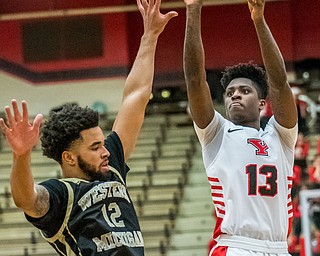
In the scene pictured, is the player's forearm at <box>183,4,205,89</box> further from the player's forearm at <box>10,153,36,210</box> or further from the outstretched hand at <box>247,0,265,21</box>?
the player's forearm at <box>10,153,36,210</box>

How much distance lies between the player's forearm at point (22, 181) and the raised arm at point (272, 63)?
174 cm

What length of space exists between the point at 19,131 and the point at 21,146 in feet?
0.27

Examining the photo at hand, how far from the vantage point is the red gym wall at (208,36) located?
17922mm

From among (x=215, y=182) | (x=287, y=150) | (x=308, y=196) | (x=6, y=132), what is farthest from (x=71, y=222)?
(x=308, y=196)

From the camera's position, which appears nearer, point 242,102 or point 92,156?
point 92,156

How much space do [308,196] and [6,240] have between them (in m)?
6.10

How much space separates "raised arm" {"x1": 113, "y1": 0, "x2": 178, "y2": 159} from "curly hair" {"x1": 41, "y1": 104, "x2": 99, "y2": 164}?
52 cm

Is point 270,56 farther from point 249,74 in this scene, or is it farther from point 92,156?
point 92,156

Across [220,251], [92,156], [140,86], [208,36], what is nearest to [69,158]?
[92,156]

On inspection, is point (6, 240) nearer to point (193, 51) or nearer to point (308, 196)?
point (308, 196)

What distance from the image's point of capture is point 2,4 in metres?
18.2

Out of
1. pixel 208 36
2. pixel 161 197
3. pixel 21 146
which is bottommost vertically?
pixel 161 197

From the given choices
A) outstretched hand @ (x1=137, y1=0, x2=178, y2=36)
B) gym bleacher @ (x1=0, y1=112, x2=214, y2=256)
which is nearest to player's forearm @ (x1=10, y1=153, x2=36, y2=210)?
outstretched hand @ (x1=137, y1=0, x2=178, y2=36)

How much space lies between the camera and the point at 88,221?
14.9 feet
